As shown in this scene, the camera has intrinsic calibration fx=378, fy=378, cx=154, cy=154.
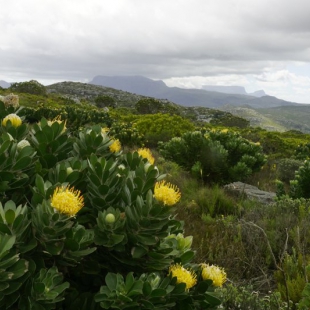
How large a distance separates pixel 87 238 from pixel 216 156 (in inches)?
252

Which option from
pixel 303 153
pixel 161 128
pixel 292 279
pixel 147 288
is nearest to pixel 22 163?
pixel 147 288

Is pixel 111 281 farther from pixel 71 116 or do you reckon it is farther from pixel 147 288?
pixel 71 116

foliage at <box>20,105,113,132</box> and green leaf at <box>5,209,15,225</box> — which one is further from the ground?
green leaf at <box>5,209,15,225</box>

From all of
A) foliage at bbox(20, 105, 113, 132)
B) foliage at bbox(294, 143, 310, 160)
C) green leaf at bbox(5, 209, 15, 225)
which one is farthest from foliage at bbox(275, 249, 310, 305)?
foliage at bbox(294, 143, 310, 160)

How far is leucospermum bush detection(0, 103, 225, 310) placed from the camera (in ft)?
5.16

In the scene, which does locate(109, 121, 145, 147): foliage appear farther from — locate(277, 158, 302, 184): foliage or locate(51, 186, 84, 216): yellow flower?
locate(51, 186, 84, 216): yellow flower

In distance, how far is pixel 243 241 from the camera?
4.64 meters

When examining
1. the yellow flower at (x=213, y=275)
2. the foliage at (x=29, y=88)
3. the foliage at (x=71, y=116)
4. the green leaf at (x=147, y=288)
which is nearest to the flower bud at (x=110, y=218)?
the green leaf at (x=147, y=288)

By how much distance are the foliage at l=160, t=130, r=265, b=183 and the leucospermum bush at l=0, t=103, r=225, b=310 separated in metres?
5.80

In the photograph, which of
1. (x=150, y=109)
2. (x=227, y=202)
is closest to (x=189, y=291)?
(x=227, y=202)

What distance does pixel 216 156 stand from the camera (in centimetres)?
787

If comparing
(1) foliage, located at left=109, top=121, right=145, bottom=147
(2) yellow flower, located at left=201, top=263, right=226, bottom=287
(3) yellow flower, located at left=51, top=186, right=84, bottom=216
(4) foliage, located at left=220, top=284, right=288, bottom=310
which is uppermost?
(3) yellow flower, located at left=51, top=186, right=84, bottom=216

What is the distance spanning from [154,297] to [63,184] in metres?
0.65

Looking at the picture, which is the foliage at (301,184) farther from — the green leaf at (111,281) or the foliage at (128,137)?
the green leaf at (111,281)
